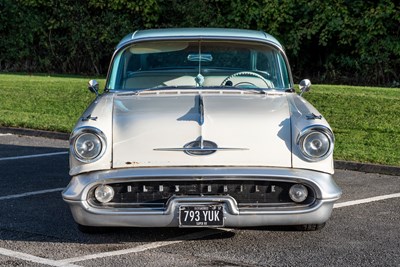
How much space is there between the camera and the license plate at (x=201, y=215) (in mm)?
6730

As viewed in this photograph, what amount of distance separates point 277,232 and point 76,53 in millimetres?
20120

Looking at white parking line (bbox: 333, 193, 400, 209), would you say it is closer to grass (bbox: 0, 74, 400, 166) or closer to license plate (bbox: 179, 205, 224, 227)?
grass (bbox: 0, 74, 400, 166)

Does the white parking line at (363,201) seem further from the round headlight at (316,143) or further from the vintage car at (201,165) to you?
the round headlight at (316,143)

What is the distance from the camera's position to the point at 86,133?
23.2 ft

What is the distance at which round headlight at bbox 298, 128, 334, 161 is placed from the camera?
23.0ft

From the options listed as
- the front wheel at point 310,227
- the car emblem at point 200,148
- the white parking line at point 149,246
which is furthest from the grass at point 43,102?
the car emblem at point 200,148

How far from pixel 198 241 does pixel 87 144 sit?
3.72 feet

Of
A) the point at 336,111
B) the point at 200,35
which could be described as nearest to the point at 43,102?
the point at 336,111

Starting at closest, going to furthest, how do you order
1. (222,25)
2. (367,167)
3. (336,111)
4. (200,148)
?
1. (200,148)
2. (367,167)
3. (336,111)
4. (222,25)

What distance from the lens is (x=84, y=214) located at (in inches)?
272

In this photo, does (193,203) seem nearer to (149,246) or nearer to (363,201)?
(149,246)

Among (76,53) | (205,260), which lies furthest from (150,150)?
(76,53)

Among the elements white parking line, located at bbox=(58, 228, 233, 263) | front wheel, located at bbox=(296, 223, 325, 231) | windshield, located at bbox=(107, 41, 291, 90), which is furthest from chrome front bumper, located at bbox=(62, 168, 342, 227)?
windshield, located at bbox=(107, 41, 291, 90)

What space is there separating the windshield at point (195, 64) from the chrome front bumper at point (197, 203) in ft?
5.45
